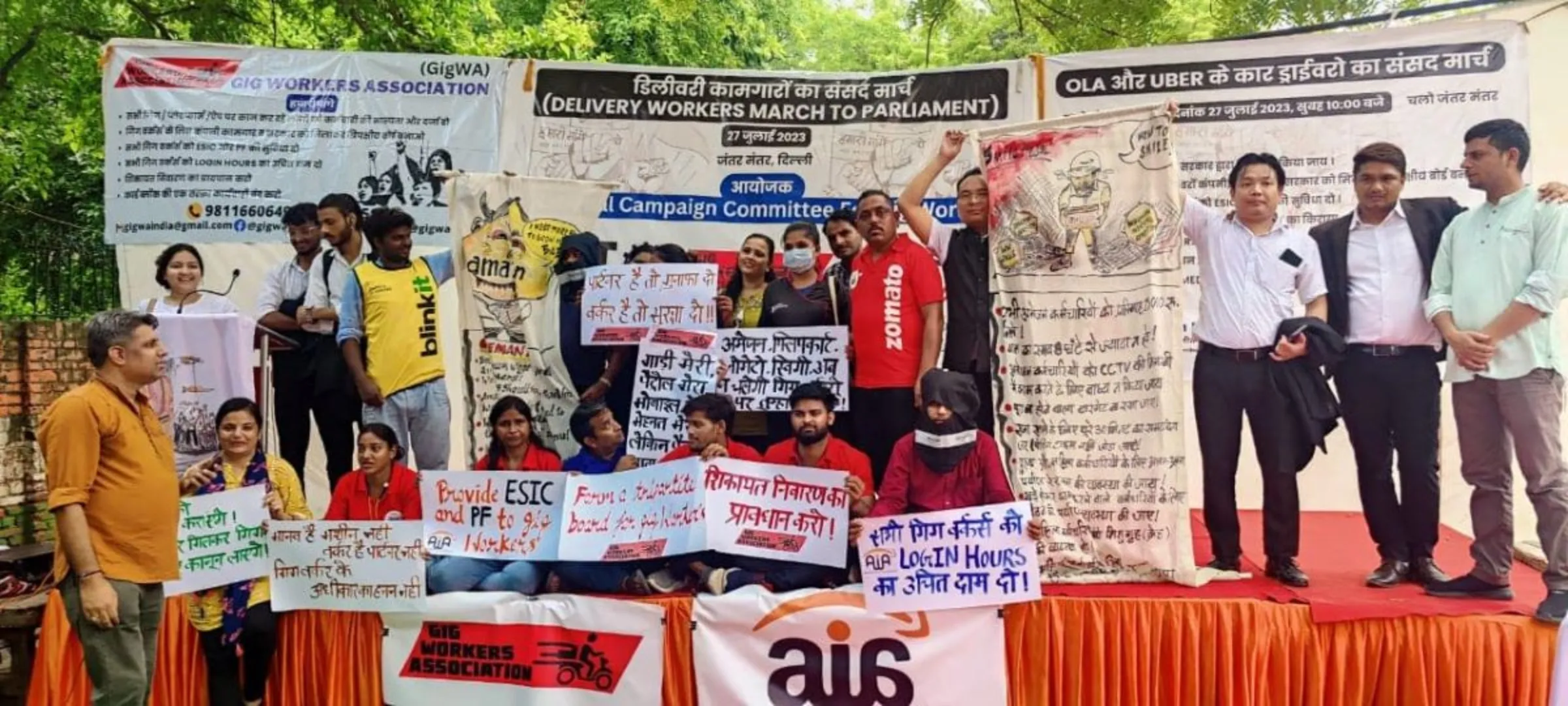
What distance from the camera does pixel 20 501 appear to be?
709 cm

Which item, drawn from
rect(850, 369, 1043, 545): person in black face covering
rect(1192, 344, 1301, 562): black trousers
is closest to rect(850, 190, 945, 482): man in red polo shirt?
rect(850, 369, 1043, 545): person in black face covering

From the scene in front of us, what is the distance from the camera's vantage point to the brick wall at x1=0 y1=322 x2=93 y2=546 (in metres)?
7.03

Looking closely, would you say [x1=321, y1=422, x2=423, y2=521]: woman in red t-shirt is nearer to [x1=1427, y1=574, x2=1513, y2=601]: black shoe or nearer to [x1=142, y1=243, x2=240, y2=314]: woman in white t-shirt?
[x1=142, y1=243, x2=240, y2=314]: woman in white t-shirt

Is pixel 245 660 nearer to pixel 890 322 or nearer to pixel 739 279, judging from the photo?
pixel 739 279

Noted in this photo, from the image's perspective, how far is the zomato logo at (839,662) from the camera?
4.03 m

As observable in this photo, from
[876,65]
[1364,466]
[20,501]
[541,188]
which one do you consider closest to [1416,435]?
[1364,466]

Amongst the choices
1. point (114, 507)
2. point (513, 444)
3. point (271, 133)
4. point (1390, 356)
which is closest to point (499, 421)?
point (513, 444)

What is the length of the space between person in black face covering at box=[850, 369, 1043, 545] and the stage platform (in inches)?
19.1

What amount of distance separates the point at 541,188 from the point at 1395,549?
13.3 ft

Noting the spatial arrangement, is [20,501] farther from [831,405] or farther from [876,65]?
[876,65]

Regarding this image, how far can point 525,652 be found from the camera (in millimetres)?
4285

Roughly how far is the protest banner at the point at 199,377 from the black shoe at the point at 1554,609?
17.5ft

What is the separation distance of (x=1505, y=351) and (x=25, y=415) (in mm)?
8446

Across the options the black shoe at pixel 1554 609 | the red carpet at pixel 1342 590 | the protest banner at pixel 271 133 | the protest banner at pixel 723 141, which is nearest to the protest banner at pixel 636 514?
the red carpet at pixel 1342 590
